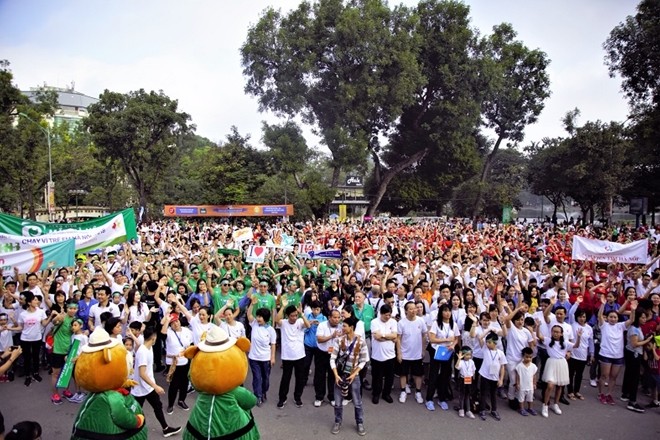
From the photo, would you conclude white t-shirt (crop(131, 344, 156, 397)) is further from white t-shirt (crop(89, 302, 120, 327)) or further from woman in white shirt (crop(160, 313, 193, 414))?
white t-shirt (crop(89, 302, 120, 327))

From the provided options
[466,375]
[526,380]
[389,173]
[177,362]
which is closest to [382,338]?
[466,375]

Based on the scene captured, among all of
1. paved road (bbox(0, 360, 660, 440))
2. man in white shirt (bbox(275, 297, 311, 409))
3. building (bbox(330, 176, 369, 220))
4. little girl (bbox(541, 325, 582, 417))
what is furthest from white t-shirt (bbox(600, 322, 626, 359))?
building (bbox(330, 176, 369, 220))

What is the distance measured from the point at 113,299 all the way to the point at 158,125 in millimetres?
24536

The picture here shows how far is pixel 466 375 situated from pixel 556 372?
3.97ft

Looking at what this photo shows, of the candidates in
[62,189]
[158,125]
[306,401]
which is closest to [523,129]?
[158,125]

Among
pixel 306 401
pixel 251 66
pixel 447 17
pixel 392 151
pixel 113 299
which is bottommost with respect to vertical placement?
pixel 306 401

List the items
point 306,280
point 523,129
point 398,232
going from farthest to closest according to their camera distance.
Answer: point 523,129 → point 398,232 → point 306,280

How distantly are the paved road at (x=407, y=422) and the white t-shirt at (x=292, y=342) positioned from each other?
688 millimetres

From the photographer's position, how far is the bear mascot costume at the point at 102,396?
3.58 metres

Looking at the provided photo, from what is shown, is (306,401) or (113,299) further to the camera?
(113,299)

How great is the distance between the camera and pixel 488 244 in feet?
47.2

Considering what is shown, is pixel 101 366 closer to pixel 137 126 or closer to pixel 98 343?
pixel 98 343

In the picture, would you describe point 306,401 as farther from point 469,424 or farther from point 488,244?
point 488,244

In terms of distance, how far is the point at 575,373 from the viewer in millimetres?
6316
